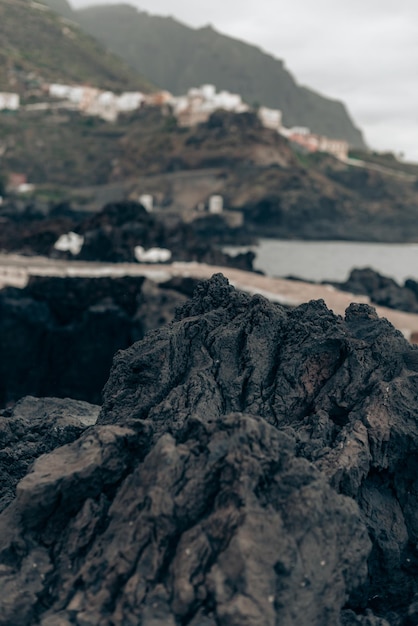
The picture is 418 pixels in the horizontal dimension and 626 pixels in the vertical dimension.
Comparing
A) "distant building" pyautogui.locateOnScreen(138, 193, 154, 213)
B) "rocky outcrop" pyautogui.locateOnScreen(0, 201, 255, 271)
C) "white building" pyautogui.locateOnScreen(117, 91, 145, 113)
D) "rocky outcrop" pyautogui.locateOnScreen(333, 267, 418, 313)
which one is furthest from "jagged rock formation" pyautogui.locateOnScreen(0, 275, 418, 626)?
"white building" pyautogui.locateOnScreen(117, 91, 145, 113)

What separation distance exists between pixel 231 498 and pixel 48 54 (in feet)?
563

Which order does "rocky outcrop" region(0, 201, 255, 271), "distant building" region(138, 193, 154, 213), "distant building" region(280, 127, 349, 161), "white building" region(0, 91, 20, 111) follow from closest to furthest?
1. "rocky outcrop" region(0, 201, 255, 271)
2. "distant building" region(138, 193, 154, 213)
3. "white building" region(0, 91, 20, 111)
4. "distant building" region(280, 127, 349, 161)

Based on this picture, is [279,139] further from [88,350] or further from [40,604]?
[40,604]

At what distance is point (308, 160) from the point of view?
136 meters

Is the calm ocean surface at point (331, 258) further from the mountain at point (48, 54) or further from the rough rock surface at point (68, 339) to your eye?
the mountain at point (48, 54)

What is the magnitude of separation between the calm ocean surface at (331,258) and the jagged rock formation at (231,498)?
1928 inches

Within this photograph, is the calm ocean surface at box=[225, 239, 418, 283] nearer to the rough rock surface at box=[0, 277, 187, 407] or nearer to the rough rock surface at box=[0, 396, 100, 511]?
the rough rock surface at box=[0, 277, 187, 407]

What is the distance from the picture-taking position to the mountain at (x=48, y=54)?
150 meters

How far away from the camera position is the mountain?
14988 cm

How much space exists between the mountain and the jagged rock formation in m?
147

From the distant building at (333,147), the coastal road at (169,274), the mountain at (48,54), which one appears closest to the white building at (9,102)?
the mountain at (48,54)

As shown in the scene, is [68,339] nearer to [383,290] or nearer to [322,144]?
[383,290]

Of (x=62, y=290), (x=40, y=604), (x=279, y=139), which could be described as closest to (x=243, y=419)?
(x=40, y=604)

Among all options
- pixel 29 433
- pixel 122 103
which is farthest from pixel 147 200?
pixel 29 433
